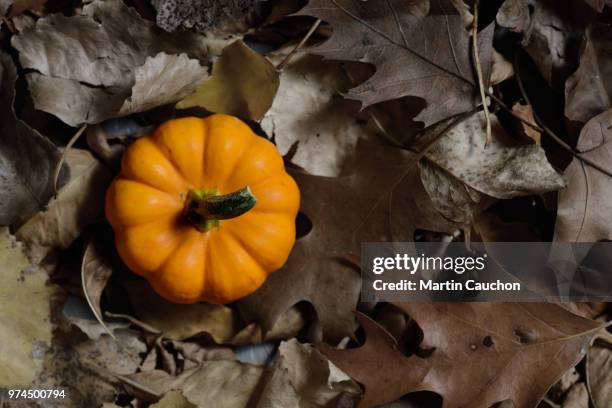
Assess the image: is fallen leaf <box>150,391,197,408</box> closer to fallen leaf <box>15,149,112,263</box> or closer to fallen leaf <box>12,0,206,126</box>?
fallen leaf <box>15,149,112,263</box>

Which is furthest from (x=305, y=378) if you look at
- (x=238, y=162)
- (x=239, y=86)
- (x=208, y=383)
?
(x=239, y=86)

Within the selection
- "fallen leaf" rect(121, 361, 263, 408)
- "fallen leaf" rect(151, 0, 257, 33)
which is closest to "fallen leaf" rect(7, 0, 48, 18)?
"fallen leaf" rect(151, 0, 257, 33)

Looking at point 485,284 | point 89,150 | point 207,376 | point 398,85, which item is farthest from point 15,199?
point 485,284

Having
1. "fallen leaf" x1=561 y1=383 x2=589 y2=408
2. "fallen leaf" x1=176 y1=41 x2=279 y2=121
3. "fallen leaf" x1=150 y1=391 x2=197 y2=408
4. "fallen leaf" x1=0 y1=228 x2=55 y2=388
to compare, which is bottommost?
"fallen leaf" x1=561 y1=383 x2=589 y2=408

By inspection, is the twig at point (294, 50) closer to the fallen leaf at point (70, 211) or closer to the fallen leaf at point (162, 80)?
the fallen leaf at point (162, 80)

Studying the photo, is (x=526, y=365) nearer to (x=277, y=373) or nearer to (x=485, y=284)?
(x=485, y=284)

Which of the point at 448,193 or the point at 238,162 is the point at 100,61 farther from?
the point at 448,193

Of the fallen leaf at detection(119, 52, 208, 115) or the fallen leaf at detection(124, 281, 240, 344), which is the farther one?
the fallen leaf at detection(124, 281, 240, 344)
